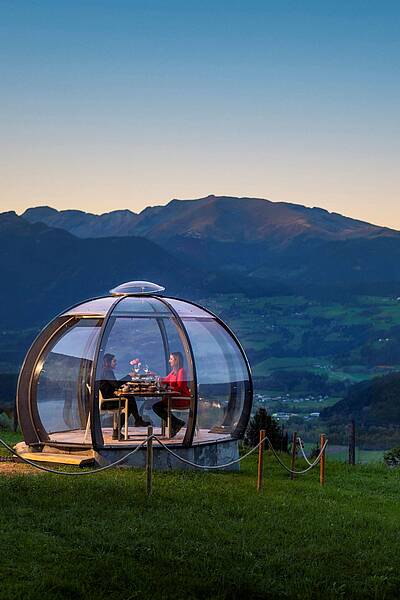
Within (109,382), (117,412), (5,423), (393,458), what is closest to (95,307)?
(109,382)

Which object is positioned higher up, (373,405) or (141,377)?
(141,377)

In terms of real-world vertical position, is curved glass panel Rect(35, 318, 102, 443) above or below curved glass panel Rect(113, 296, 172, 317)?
below

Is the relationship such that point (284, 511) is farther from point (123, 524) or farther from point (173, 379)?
point (173, 379)

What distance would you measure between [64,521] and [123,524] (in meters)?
0.72

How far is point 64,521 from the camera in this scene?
11.7m

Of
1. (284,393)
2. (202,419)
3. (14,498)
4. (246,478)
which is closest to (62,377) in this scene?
(202,419)

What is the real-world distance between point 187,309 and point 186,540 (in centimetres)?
770

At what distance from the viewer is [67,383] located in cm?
1819

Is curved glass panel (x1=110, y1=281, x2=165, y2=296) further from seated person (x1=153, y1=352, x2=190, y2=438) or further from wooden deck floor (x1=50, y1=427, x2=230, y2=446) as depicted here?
wooden deck floor (x1=50, y1=427, x2=230, y2=446)

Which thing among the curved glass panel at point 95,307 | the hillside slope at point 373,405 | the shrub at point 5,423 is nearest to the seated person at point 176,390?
the curved glass panel at point 95,307

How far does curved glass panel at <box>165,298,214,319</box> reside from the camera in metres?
18.3

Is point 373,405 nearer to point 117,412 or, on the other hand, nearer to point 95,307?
point 95,307

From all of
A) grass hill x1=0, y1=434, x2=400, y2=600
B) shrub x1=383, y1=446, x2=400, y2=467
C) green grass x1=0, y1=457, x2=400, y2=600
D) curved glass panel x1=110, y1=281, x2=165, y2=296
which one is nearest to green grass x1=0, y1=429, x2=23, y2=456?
curved glass panel x1=110, y1=281, x2=165, y2=296

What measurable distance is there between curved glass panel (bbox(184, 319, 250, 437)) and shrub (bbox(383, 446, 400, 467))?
732cm
